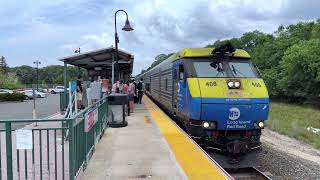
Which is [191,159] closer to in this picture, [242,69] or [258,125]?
[258,125]

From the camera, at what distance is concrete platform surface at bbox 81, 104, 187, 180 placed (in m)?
7.86

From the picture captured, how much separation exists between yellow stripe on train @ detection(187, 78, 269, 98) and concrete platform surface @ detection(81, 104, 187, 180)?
168 cm

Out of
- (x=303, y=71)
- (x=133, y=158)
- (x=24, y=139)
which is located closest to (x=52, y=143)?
(x=24, y=139)

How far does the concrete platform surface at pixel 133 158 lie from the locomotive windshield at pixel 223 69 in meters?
Answer: 2.22

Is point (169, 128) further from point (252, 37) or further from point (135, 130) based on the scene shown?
point (252, 37)

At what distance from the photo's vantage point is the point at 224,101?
11.1m

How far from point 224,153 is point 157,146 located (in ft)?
5.99

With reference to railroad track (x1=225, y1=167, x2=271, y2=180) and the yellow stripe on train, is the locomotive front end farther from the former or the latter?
railroad track (x1=225, y1=167, x2=271, y2=180)

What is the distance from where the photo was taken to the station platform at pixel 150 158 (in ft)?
25.8

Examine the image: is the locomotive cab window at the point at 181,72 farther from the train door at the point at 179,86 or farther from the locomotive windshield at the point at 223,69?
the locomotive windshield at the point at 223,69

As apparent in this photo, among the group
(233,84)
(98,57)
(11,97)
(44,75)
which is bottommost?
(11,97)

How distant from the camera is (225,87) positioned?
11.5m

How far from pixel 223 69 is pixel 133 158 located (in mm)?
4223

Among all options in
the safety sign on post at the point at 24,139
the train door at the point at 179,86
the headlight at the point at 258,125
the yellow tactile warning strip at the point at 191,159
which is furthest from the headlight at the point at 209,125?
the safety sign on post at the point at 24,139
